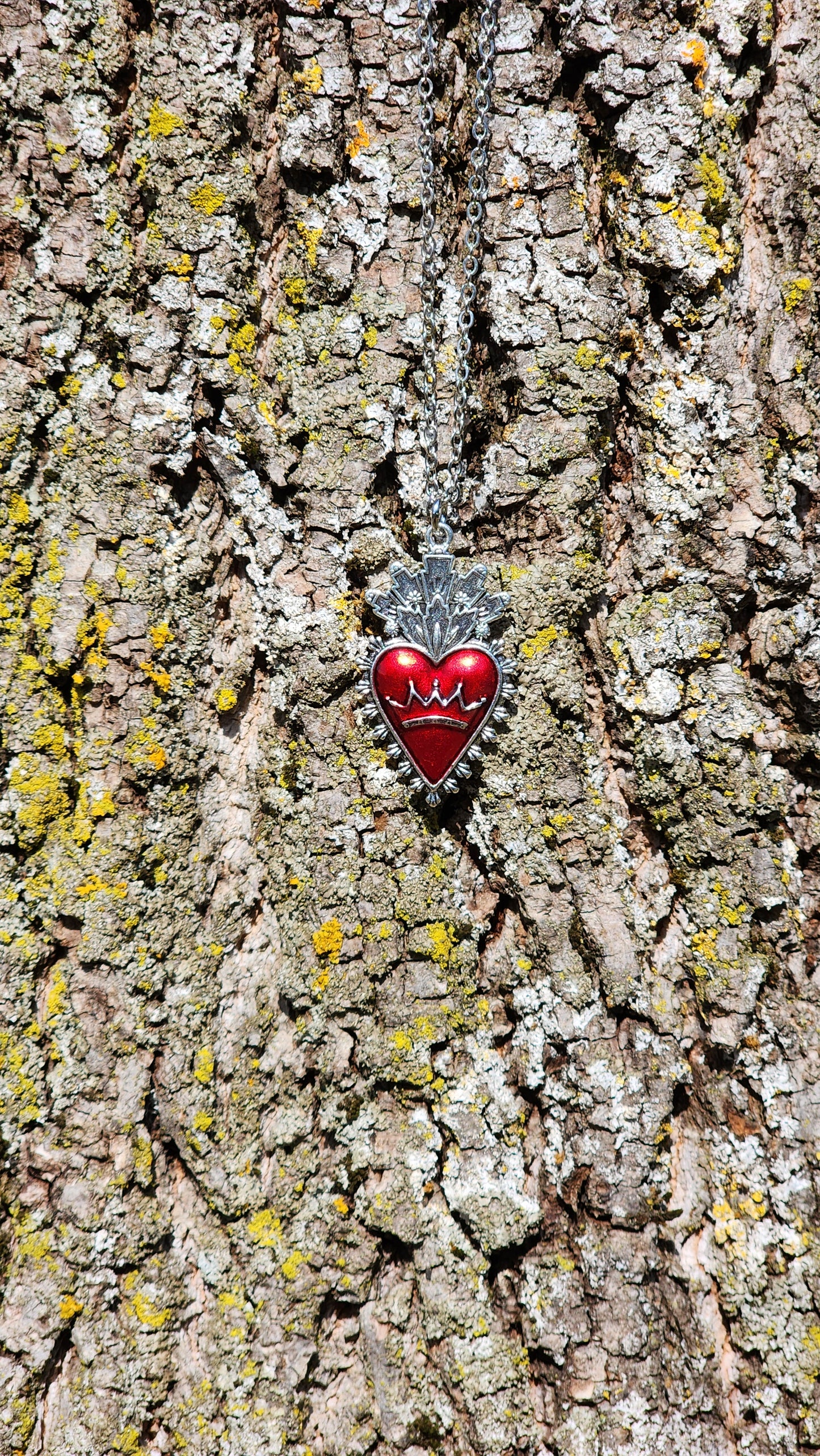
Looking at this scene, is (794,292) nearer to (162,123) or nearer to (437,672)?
(437,672)

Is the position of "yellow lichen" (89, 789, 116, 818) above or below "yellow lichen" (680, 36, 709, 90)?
below

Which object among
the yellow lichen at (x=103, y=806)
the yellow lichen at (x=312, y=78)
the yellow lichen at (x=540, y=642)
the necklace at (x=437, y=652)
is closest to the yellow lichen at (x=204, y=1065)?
the yellow lichen at (x=103, y=806)

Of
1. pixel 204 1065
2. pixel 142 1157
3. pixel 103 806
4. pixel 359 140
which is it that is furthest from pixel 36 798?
pixel 359 140

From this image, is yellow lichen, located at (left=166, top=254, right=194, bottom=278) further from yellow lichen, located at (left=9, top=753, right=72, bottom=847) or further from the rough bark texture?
yellow lichen, located at (left=9, top=753, right=72, bottom=847)

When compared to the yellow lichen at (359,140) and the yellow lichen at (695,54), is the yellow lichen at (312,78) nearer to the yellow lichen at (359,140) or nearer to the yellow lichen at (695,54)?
the yellow lichen at (359,140)

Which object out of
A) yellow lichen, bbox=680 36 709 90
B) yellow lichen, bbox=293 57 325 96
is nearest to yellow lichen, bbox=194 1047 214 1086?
yellow lichen, bbox=293 57 325 96

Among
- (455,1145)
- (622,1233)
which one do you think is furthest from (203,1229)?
(622,1233)
